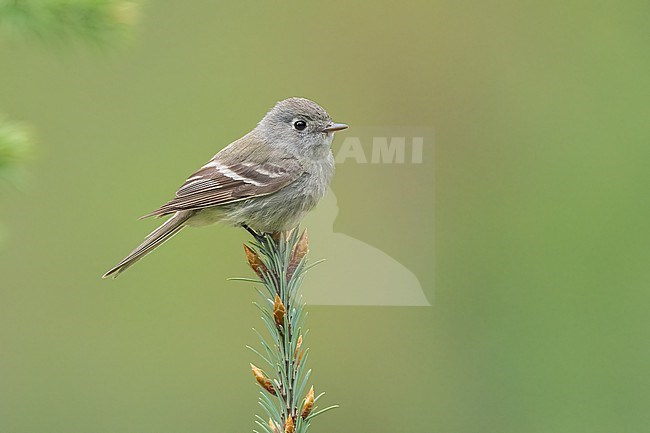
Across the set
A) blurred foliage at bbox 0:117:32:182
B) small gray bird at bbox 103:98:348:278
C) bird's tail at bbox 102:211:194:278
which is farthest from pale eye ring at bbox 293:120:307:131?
blurred foliage at bbox 0:117:32:182

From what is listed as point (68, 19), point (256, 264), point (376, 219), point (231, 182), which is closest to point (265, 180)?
point (231, 182)

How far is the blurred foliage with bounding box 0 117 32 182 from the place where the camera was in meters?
1.84

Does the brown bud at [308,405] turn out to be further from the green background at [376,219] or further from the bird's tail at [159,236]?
the green background at [376,219]

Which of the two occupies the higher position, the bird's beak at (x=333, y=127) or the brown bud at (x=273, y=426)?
the bird's beak at (x=333, y=127)

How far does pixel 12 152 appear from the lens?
6.09ft

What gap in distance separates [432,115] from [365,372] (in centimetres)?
144

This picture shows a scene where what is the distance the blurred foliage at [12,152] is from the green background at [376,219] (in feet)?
8.09

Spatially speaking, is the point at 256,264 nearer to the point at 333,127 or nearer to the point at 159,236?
the point at 159,236

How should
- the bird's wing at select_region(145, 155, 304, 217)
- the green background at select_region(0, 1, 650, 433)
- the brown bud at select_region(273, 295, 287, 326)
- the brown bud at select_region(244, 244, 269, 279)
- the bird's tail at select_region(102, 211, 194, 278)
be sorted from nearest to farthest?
1. the brown bud at select_region(273, 295, 287, 326)
2. the brown bud at select_region(244, 244, 269, 279)
3. the bird's tail at select_region(102, 211, 194, 278)
4. the bird's wing at select_region(145, 155, 304, 217)
5. the green background at select_region(0, 1, 650, 433)

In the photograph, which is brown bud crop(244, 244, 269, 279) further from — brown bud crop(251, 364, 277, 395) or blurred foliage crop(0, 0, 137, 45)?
blurred foliage crop(0, 0, 137, 45)

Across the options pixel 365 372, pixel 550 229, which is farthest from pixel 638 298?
pixel 365 372

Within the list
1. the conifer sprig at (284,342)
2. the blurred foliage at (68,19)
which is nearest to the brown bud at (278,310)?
the conifer sprig at (284,342)

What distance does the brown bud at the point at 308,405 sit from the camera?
69.4 inches

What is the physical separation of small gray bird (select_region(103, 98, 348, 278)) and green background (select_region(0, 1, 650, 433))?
1121 mm
